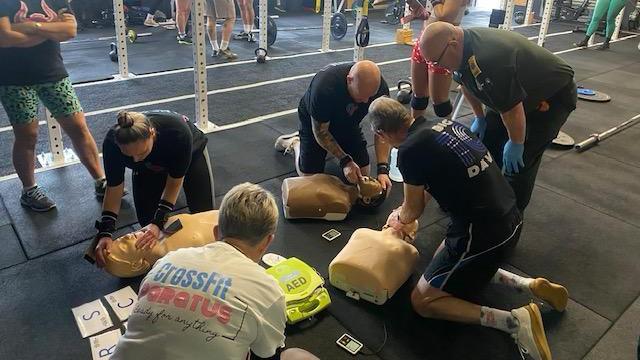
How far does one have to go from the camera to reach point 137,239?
A: 2326 mm

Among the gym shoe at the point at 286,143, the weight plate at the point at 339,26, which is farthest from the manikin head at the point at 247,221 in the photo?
the weight plate at the point at 339,26

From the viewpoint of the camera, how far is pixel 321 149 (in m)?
3.35

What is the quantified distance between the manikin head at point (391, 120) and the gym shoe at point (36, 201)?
6.69ft

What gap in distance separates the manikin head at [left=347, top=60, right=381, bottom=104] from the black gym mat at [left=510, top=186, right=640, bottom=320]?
4.06 ft

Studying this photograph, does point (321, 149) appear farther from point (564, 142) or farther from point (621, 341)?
point (564, 142)

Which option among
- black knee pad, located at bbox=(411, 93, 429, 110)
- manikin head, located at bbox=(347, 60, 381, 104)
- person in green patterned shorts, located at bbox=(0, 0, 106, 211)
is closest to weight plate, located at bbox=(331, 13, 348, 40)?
black knee pad, located at bbox=(411, 93, 429, 110)

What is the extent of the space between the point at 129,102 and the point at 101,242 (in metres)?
2.73

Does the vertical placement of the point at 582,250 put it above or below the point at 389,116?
below

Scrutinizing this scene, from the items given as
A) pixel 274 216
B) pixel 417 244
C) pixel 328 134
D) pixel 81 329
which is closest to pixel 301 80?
pixel 328 134

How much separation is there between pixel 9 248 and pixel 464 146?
7.63 feet

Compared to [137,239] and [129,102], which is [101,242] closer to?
[137,239]

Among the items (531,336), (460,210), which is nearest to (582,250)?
(531,336)

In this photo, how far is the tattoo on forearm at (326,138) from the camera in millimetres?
3146

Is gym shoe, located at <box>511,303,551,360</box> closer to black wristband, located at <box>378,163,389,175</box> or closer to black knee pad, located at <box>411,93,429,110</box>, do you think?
black wristband, located at <box>378,163,389,175</box>
